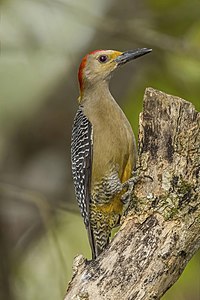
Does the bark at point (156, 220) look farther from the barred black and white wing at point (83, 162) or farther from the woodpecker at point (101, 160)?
the barred black and white wing at point (83, 162)

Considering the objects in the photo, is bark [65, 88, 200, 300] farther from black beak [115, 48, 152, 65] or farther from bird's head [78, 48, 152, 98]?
bird's head [78, 48, 152, 98]

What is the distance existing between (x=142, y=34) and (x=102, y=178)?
6.32ft

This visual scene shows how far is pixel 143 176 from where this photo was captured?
4977 mm

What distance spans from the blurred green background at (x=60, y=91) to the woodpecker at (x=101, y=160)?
3.91 feet

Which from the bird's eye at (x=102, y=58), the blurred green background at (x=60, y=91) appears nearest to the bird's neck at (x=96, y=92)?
the bird's eye at (x=102, y=58)

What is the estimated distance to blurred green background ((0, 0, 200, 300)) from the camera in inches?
311

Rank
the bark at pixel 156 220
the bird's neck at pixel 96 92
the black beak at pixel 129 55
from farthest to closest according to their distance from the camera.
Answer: the bird's neck at pixel 96 92 < the black beak at pixel 129 55 < the bark at pixel 156 220

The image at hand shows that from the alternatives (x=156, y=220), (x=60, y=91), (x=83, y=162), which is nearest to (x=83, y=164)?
(x=83, y=162)

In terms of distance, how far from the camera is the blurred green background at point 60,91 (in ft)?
25.9

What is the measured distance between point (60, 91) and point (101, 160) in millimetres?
2336

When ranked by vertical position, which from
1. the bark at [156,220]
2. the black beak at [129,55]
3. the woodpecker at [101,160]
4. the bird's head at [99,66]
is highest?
the bird's head at [99,66]

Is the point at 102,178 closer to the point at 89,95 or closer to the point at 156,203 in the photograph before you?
the point at 89,95

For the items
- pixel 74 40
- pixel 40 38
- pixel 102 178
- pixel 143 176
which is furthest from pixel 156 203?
pixel 74 40

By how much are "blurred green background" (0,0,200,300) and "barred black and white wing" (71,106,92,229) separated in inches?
50.1
